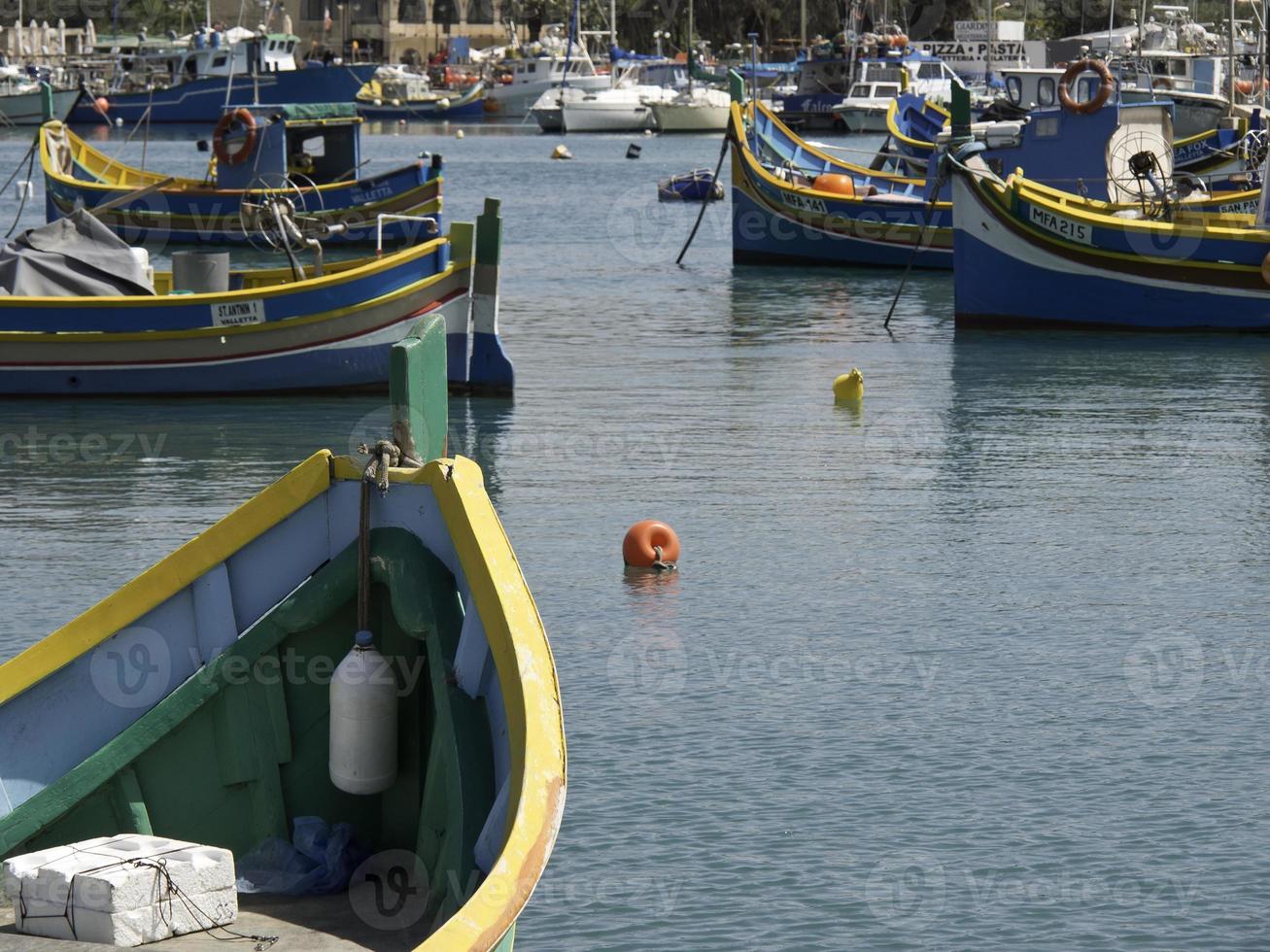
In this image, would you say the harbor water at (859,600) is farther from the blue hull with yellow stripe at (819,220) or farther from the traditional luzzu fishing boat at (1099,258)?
the blue hull with yellow stripe at (819,220)

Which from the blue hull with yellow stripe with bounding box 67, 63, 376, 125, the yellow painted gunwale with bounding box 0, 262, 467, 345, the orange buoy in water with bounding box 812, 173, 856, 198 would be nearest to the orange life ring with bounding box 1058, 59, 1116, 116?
the orange buoy in water with bounding box 812, 173, 856, 198

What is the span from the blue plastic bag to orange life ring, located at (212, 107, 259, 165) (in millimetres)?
27596

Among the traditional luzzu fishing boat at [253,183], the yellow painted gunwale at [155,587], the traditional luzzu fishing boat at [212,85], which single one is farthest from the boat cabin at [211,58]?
the yellow painted gunwale at [155,587]

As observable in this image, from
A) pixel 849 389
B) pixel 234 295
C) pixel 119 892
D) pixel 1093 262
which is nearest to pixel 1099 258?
pixel 1093 262

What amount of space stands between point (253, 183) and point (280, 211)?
1610 cm

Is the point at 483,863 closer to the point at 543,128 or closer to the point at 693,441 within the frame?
the point at 693,441

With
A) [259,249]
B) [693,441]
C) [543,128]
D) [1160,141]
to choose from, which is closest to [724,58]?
[543,128]

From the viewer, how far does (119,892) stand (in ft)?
18.4

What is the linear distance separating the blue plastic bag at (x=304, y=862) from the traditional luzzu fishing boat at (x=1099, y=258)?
18.1 meters

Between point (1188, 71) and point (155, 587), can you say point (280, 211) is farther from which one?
point (1188, 71)

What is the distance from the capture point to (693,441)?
1711 centimetres

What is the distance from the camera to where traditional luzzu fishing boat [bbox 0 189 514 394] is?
17.7 m

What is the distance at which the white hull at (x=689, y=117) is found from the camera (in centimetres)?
8100

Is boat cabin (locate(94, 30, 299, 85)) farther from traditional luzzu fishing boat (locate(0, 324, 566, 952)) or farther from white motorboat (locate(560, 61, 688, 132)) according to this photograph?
traditional luzzu fishing boat (locate(0, 324, 566, 952))
